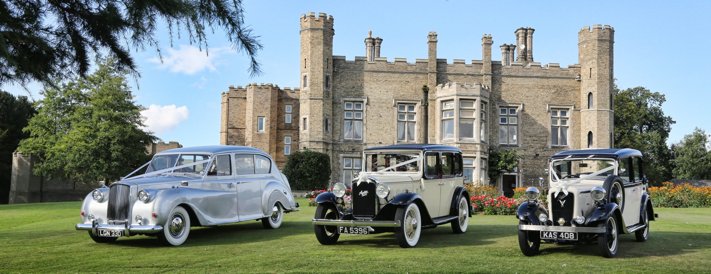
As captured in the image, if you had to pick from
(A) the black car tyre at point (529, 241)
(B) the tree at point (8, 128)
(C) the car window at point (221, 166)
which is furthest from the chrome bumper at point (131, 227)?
(B) the tree at point (8, 128)

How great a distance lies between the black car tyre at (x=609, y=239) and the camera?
8.18 meters

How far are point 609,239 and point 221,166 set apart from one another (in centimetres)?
672

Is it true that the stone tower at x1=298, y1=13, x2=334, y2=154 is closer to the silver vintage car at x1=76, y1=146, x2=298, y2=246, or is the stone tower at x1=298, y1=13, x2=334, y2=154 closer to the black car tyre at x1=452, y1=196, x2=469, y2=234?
the silver vintage car at x1=76, y1=146, x2=298, y2=246

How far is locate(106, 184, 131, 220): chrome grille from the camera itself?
396 inches

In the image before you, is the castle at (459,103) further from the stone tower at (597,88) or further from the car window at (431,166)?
the car window at (431,166)

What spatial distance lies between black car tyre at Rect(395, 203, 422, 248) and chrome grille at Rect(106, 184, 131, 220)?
4393 mm

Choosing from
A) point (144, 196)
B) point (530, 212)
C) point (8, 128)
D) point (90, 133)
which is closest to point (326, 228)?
point (144, 196)

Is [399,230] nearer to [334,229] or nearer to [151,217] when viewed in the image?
[334,229]

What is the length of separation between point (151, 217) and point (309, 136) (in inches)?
951

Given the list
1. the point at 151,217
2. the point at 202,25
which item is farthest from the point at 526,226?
the point at 151,217

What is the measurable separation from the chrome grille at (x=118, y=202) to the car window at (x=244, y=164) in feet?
7.60

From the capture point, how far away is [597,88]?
116 ft

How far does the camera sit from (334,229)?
10.1m

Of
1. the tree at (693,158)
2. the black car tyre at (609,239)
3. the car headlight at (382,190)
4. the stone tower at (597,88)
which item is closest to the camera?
the black car tyre at (609,239)
